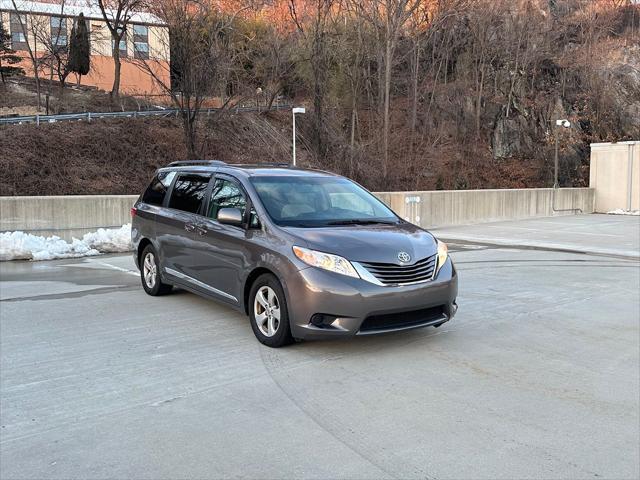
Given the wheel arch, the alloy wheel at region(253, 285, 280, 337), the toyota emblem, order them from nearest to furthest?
the toyota emblem → the alloy wheel at region(253, 285, 280, 337) → the wheel arch

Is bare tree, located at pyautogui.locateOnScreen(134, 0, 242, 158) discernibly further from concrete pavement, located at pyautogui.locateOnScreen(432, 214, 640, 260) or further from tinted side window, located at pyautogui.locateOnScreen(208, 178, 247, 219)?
tinted side window, located at pyautogui.locateOnScreen(208, 178, 247, 219)

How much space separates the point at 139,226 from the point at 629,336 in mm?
6237

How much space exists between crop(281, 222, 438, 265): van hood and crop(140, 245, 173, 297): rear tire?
2864mm

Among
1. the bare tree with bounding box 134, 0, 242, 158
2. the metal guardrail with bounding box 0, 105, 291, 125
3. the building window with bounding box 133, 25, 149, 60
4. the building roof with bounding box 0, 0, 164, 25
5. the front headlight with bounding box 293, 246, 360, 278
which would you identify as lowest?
the front headlight with bounding box 293, 246, 360, 278

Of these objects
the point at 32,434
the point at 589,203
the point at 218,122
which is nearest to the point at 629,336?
the point at 32,434

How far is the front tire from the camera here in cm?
552

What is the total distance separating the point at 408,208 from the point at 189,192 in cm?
1219

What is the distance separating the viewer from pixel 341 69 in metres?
41.1

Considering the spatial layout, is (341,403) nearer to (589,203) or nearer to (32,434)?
(32,434)

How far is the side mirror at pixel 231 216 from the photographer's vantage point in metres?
6.01

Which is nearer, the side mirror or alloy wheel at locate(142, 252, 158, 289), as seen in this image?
the side mirror

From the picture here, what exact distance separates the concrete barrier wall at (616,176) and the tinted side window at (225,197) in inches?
1025

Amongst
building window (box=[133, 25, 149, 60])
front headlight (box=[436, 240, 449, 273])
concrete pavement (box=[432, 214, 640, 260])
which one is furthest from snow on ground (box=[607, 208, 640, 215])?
building window (box=[133, 25, 149, 60])

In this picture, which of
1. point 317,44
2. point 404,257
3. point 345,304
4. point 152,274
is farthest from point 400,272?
point 317,44
